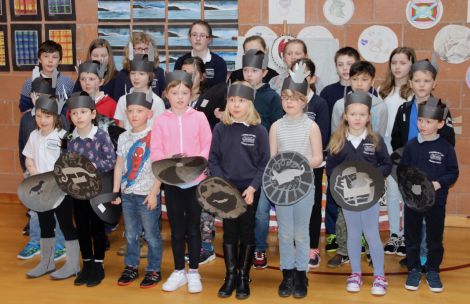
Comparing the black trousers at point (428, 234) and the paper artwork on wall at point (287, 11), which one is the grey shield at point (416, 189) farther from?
the paper artwork on wall at point (287, 11)

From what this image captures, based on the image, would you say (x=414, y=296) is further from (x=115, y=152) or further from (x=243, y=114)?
(x=115, y=152)

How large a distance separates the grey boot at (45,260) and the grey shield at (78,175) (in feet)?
1.65

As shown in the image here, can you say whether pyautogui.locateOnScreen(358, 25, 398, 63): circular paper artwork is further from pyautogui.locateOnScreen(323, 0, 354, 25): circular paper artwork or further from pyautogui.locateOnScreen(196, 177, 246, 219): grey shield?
pyautogui.locateOnScreen(196, 177, 246, 219): grey shield

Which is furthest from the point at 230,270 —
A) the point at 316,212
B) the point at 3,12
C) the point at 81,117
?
the point at 3,12

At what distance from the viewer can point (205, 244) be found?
15.0 feet

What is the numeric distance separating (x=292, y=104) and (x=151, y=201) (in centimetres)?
106

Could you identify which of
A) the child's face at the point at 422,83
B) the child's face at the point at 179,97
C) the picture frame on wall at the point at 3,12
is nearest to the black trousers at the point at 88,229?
the child's face at the point at 179,97

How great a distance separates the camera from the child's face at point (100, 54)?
502 centimetres

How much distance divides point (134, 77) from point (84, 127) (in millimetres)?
610

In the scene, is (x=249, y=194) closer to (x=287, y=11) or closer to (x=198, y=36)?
(x=198, y=36)

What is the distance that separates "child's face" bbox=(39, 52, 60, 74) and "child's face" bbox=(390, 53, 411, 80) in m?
2.60

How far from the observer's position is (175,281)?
3.94m

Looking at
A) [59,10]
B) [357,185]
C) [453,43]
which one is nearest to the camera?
[357,185]

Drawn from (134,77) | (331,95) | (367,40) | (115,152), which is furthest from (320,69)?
(115,152)
